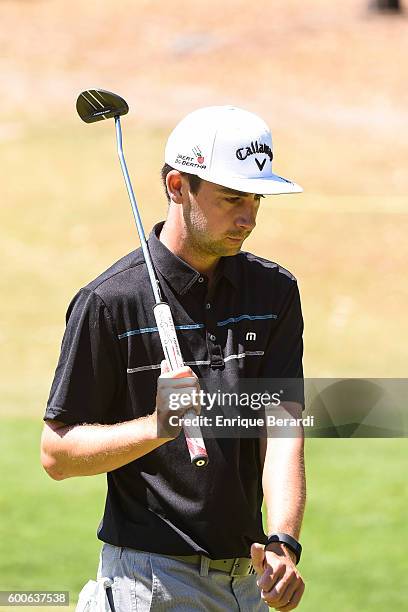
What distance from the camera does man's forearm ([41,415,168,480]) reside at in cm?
439

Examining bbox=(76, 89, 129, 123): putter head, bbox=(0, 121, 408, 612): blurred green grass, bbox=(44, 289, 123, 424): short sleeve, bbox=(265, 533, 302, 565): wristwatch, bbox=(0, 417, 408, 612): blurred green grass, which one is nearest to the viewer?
bbox=(265, 533, 302, 565): wristwatch

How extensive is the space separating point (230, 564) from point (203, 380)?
59cm

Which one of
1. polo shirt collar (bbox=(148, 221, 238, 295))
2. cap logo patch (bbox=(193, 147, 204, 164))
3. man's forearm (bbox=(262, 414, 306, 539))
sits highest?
cap logo patch (bbox=(193, 147, 204, 164))

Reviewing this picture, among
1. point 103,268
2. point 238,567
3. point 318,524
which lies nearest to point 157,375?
point 238,567

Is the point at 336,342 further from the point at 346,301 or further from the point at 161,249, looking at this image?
the point at 161,249

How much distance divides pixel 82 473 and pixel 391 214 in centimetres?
1930

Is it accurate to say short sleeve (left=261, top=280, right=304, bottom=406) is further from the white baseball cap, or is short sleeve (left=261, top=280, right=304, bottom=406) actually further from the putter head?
the putter head

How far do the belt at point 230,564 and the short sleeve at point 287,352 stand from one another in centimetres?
54

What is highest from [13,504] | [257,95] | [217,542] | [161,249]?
[161,249]

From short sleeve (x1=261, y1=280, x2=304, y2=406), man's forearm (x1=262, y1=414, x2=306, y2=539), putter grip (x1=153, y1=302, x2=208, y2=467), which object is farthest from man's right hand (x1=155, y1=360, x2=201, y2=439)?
short sleeve (x1=261, y1=280, x2=304, y2=406)

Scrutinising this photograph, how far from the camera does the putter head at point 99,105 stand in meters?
5.44

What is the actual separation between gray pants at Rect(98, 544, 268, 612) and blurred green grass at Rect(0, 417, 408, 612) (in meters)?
4.51

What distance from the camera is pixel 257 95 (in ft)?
100

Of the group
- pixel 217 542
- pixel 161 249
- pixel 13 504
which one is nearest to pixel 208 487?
pixel 217 542
